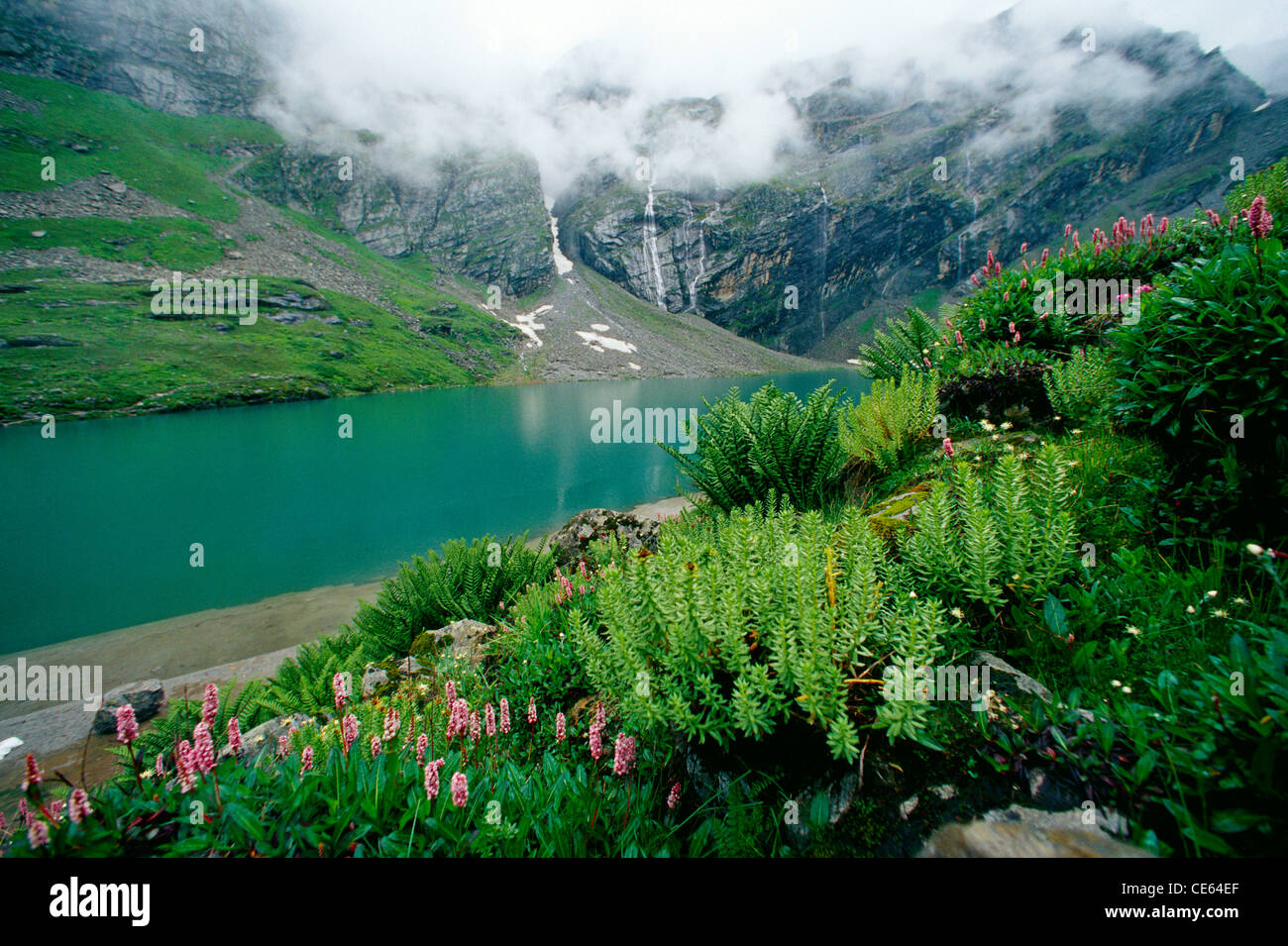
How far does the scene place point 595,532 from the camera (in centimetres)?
673

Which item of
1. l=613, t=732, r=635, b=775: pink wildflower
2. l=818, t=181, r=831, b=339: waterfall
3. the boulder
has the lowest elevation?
l=613, t=732, r=635, b=775: pink wildflower

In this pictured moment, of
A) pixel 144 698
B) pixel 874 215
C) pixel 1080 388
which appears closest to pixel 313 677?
pixel 144 698

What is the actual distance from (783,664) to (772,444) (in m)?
3.27

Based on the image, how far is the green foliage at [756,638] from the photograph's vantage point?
147 cm

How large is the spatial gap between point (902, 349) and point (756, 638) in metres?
6.67

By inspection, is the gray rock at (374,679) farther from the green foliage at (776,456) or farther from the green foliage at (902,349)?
the green foliage at (902,349)

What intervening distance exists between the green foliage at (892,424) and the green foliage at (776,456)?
22 centimetres

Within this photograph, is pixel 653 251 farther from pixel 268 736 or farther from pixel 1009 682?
pixel 1009 682

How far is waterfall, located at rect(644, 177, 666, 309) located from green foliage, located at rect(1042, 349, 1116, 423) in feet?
520

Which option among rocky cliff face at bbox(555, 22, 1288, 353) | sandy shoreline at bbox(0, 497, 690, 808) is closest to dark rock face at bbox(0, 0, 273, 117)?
rocky cliff face at bbox(555, 22, 1288, 353)

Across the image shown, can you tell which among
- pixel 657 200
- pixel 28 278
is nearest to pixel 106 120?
pixel 28 278

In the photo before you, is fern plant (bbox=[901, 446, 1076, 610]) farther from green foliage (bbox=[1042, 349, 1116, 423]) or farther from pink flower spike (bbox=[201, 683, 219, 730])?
pink flower spike (bbox=[201, 683, 219, 730])

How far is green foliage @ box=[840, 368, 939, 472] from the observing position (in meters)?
4.48

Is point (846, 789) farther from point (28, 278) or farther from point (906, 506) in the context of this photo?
point (28, 278)
